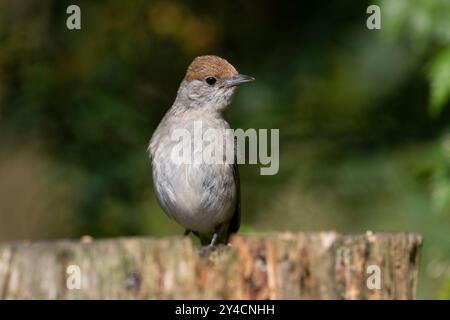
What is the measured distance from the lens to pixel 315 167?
8.60 metres

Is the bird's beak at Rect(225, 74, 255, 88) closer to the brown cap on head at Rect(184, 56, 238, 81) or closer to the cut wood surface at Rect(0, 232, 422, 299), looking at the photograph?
the brown cap on head at Rect(184, 56, 238, 81)

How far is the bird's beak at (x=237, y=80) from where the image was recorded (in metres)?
7.01

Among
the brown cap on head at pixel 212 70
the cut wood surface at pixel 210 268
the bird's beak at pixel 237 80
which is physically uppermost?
the brown cap on head at pixel 212 70

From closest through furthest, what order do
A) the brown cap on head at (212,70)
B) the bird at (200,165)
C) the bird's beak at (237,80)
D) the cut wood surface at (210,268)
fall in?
the cut wood surface at (210,268) < the bird at (200,165) < the bird's beak at (237,80) < the brown cap on head at (212,70)

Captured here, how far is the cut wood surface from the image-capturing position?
511 centimetres

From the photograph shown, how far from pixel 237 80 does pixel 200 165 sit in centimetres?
74

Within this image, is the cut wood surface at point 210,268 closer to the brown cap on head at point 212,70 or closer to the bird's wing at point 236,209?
the bird's wing at point 236,209

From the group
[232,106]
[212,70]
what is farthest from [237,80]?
[232,106]

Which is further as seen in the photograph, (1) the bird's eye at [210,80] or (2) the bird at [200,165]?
(1) the bird's eye at [210,80]

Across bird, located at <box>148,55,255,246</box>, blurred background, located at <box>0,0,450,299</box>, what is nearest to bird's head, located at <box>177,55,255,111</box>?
bird, located at <box>148,55,255,246</box>

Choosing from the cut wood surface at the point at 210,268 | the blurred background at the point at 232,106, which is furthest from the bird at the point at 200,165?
the cut wood surface at the point at 210,268

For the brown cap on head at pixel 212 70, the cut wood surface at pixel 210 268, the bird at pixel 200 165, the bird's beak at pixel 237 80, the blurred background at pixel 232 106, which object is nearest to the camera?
the cut wood surface at pixel 210 268
